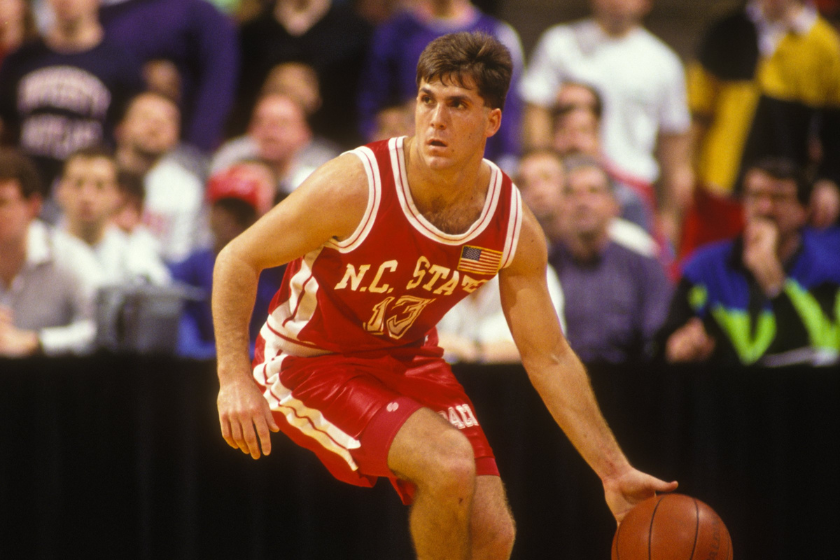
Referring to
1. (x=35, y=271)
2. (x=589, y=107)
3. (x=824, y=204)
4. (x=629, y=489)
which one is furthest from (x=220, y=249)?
(x=824, y=204)

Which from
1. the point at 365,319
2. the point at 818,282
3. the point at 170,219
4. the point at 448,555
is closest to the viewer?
the point at 448,555

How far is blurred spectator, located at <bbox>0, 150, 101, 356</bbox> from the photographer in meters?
4.35

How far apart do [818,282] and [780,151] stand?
115 cm

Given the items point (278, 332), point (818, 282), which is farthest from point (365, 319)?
point (818, 282)

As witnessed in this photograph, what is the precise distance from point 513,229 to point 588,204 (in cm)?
201

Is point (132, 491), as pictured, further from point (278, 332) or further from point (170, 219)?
point (170, 219)

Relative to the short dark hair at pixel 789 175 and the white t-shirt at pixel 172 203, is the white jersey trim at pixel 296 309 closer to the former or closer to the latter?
the white t-shirt at pixel 172 203

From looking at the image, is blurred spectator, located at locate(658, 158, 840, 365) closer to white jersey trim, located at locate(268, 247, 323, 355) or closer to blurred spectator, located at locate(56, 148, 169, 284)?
white jersey trim, located at locate(268, 247, 323, 355)

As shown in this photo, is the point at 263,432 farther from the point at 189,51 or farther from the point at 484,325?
the point at 189,51

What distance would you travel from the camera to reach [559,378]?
2.85 m

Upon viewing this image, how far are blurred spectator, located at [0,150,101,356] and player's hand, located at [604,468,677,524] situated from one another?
250 centimetres

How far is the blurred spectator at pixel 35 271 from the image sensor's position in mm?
4352

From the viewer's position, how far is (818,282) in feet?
15.0

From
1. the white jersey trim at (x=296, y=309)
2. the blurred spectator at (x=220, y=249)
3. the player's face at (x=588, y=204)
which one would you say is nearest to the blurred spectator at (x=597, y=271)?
the player's face at (x=588, y=204)
